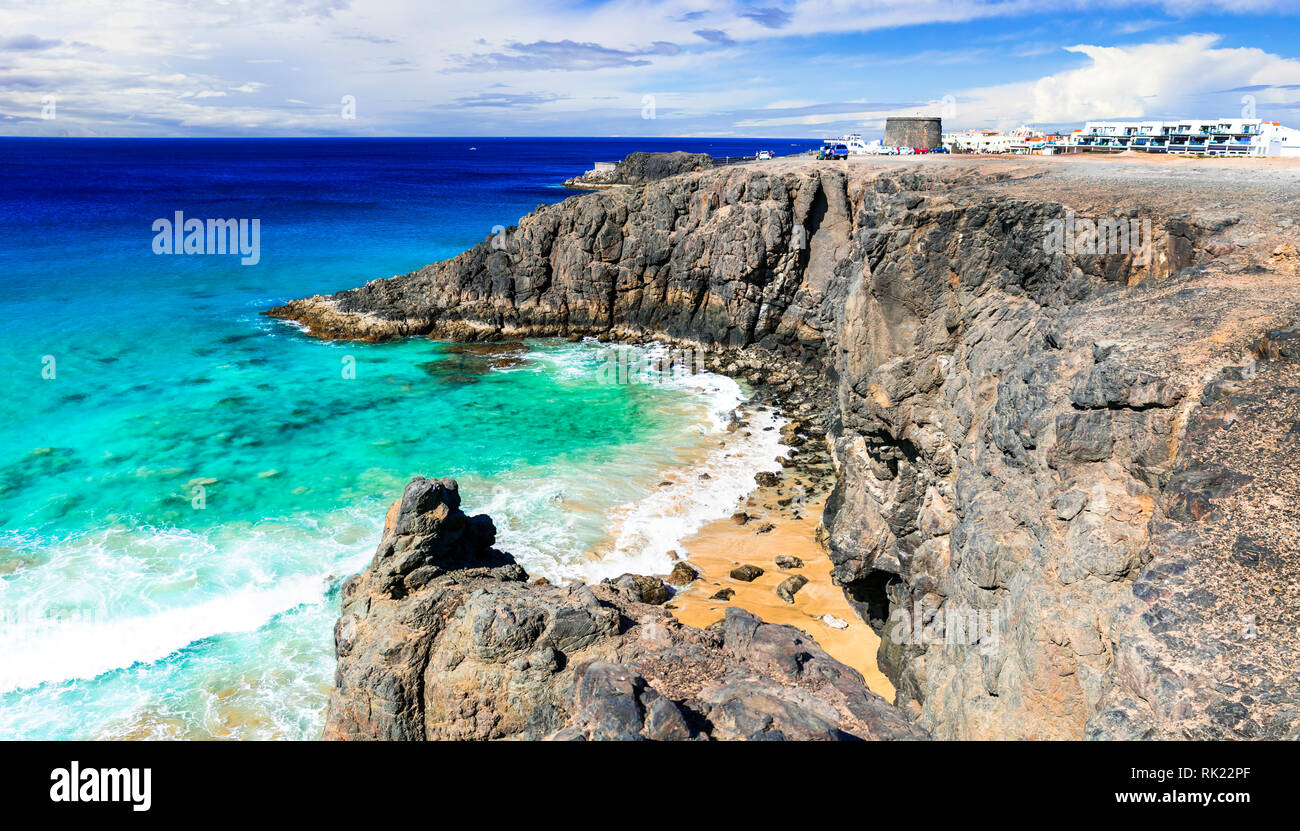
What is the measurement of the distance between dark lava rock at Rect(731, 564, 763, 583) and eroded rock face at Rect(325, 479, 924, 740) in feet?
27.5

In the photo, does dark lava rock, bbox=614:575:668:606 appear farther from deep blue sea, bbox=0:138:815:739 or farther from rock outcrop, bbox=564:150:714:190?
rock outcrop, bbox=564:150:714:190

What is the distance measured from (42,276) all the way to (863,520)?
70.0 m

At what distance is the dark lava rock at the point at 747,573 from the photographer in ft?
73.6

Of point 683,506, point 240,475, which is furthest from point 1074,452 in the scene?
point 240,475

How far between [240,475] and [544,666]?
907 inches

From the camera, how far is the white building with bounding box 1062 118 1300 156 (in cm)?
3047

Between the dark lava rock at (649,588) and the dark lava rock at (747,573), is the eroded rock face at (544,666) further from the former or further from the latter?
the dark lava rock at (747,573)

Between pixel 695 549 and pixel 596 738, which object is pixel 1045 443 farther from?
pixel 695 549

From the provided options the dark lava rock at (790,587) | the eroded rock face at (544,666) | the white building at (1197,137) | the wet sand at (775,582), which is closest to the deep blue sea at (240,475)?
the wet sand at (775,582)

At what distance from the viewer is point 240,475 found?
29.5 meters

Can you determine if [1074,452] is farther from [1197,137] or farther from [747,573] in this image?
[1197,137]

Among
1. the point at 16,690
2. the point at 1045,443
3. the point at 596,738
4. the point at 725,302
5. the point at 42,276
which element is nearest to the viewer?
the point at 596,738

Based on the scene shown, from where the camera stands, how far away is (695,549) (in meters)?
24.4
